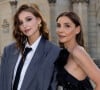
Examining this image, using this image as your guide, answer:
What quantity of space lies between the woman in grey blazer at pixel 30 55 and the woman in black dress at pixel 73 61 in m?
0.09

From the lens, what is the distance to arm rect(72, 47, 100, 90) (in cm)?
395

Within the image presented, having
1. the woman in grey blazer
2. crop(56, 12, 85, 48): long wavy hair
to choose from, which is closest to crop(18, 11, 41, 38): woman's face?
the woman in grey blazer

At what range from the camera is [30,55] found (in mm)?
4109

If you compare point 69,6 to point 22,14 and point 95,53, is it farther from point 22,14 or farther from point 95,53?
point 22,14

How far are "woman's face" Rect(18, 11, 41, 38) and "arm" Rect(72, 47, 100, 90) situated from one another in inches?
15.3

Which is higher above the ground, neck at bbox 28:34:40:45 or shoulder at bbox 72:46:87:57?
neck at bbox 28:34:40:45

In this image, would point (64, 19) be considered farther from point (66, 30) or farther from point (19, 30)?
point (19, 30)

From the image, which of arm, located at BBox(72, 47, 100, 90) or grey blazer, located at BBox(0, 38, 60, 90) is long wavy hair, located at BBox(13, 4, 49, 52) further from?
arm, located at BBox(72, 47, 100, 90)

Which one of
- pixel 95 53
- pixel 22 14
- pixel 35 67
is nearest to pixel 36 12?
pixel 22 14

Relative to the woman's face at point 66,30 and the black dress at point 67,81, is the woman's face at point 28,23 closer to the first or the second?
the woman's face at point 66,30

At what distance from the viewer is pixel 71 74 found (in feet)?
13.2

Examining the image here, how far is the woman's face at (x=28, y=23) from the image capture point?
4.07 meters

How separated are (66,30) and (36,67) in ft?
1.33

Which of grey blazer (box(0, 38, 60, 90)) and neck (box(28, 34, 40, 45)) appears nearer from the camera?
grey blazer (box(0, 38, 60, 90))
